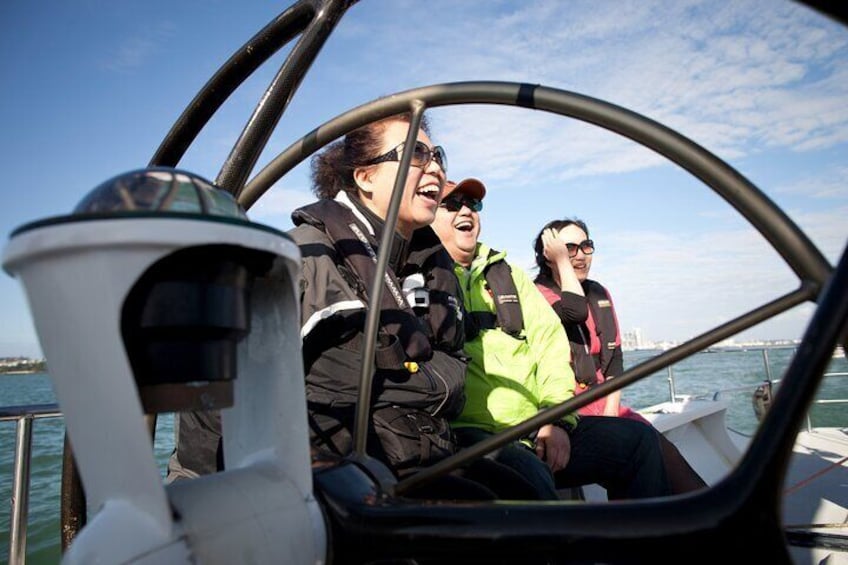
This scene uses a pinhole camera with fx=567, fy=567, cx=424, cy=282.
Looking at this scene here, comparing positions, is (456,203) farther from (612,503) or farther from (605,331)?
(612,503)

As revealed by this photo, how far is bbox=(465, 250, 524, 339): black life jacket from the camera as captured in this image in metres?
1.93

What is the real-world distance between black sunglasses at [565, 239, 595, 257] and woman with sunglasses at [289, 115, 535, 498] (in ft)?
6.00

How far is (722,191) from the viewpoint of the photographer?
65 cm

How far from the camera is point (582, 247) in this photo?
3143 mm

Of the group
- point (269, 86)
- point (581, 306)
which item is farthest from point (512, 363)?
point (269, 86)

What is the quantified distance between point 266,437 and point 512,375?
136cm

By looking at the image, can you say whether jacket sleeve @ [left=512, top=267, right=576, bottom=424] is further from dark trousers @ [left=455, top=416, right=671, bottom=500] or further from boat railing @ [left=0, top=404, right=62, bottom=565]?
boat railing @ [left=0, top=404, right=62, bottom=565]

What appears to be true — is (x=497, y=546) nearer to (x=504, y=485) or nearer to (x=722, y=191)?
(x=722, y=191)

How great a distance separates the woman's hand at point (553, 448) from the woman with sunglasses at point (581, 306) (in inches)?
34.5

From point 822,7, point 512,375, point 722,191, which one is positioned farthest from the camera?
point 512,375

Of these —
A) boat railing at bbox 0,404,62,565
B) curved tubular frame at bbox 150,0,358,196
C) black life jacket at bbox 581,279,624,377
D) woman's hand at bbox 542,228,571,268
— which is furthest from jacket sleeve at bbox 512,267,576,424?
boat railing at bbox 0,404,62,565

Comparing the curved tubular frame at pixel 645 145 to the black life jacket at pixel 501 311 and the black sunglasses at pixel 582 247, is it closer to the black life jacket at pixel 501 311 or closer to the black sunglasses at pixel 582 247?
the black life jacket at pixel 501 311

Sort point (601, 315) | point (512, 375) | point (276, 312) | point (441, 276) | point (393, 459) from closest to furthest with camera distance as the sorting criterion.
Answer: point (276, 312) → point (393, 459) → point (441, 276) → point (512, 375) → point (601, 315)

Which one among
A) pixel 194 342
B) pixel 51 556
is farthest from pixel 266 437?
pixel 51 556
